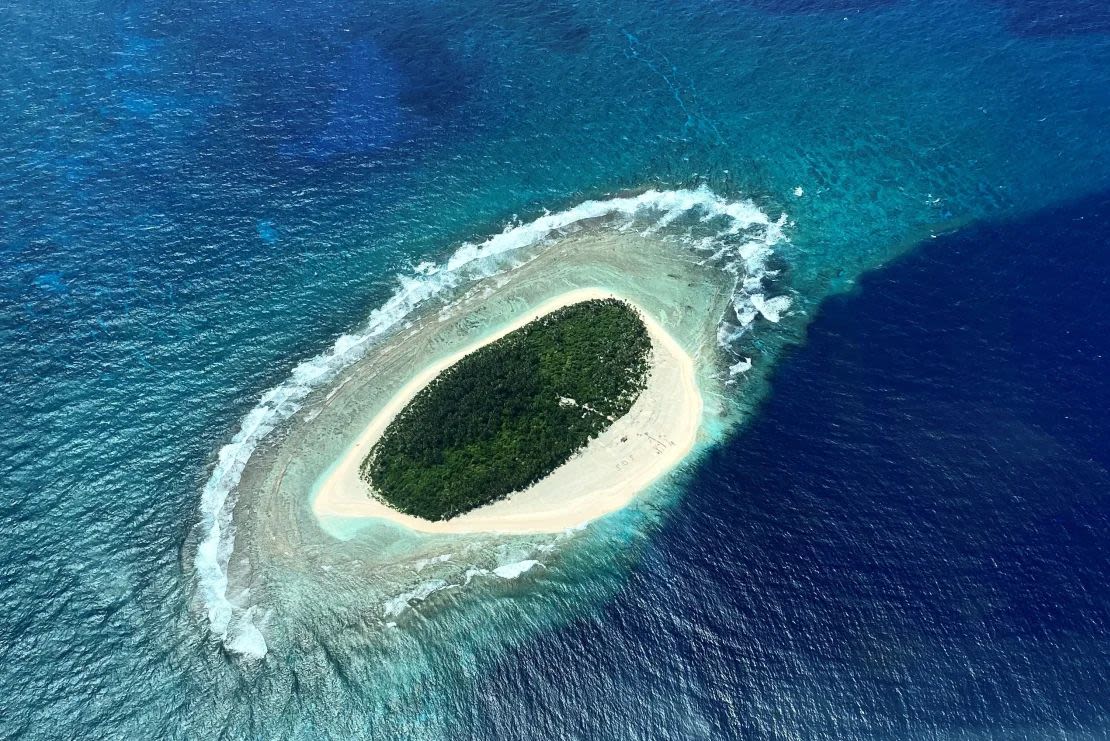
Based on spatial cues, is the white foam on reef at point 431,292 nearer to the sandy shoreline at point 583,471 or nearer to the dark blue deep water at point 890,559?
the sandy shoreline at point 583,471

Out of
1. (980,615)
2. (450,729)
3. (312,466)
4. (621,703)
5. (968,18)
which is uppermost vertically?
(968,18)

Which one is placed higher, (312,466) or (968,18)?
(968,18)

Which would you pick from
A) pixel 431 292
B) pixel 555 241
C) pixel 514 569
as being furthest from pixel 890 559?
pixel 431 292

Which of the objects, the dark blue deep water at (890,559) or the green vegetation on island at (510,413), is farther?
the green vegetation on island at (510,413)

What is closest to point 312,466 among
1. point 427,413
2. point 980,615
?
point 427,413

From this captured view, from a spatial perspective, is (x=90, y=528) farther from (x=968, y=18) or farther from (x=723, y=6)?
(x=968, y=18)

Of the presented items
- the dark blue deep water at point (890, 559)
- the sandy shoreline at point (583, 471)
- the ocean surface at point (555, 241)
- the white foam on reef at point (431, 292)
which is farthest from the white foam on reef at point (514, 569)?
the white foam on reef at point (431, 292)

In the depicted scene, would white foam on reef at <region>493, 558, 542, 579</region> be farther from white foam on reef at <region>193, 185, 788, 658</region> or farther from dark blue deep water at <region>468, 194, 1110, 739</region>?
white foam on reef at <region>193, 185, 788, 658</region>
